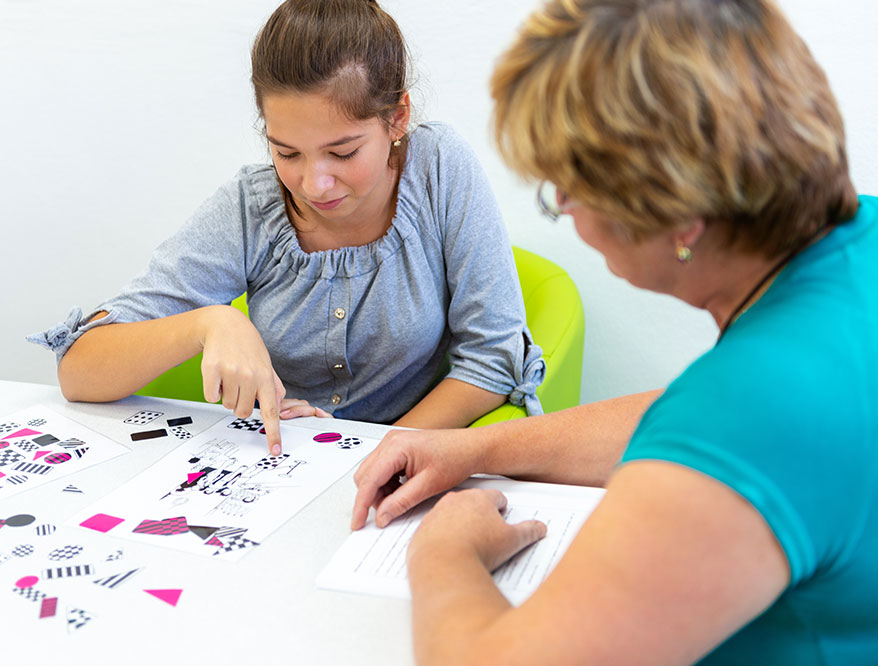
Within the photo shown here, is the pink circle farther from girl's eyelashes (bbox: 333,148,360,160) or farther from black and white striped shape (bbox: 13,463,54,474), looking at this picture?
girl's eyelashes (bbox: 333,148,360,160)

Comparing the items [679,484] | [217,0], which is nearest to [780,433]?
[679,484]

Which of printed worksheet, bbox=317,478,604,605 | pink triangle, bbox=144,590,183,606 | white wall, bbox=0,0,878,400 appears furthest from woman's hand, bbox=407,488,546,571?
white wall, bbox=0,0,878,400

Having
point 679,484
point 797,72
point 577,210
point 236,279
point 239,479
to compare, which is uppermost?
point 797,72

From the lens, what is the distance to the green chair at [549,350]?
5.32ft

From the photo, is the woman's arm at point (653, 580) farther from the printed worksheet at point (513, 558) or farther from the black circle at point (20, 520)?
the black circle at point (20, 520)

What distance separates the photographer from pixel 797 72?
1.88 feet

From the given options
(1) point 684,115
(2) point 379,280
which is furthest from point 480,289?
(1) point 684,115

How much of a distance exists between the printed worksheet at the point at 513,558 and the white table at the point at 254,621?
0.02 meters

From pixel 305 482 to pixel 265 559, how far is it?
17 cm

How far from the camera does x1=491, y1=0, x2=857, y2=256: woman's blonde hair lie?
1.80 ft

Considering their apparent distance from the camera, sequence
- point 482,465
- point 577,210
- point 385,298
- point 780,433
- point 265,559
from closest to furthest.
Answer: point 780,433, point 577,210, point 265,559, point 482,465, point 385,298

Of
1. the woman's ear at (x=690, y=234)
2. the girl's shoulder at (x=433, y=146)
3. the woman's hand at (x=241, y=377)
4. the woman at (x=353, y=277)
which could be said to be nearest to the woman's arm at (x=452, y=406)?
the woman at (x=353, y=277)

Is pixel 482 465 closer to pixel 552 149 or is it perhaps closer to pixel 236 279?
pixel 552 149

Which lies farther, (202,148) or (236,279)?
(202,148)
